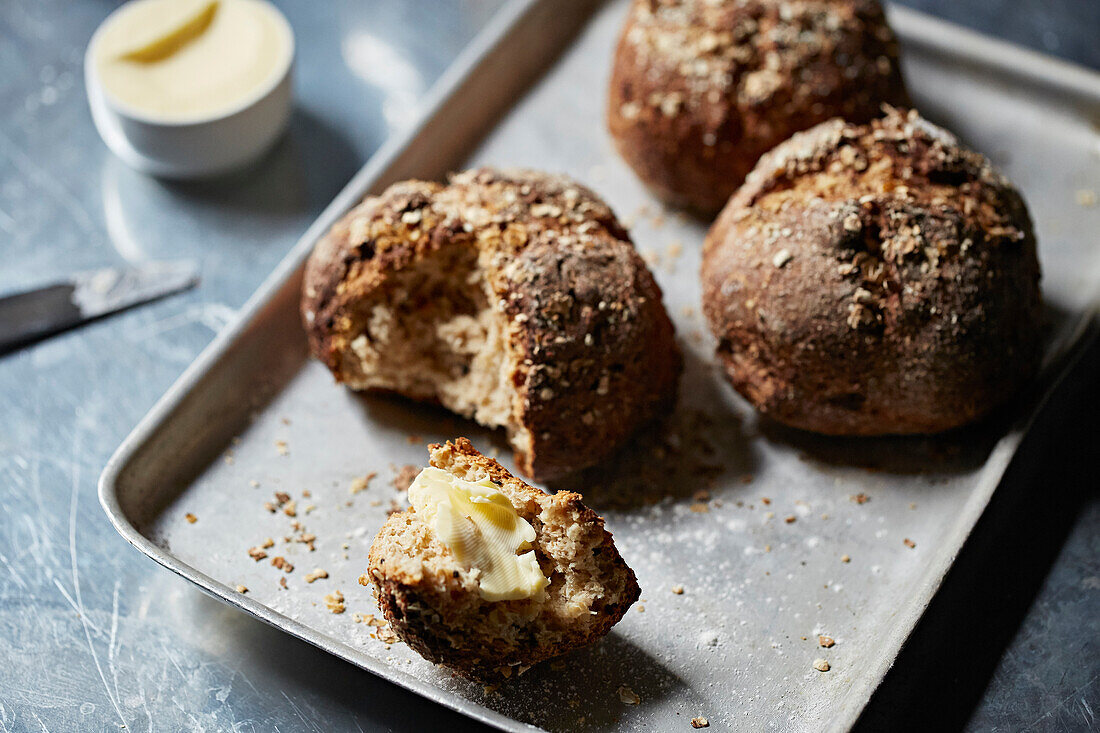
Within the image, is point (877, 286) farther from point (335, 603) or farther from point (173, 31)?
point (173, 31)

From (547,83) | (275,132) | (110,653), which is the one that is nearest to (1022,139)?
(547,83)

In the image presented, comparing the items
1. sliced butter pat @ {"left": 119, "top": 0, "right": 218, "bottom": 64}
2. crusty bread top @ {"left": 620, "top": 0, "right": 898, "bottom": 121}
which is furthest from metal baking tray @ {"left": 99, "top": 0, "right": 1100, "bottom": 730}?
sliced butter pat @ {"left": 119, "top": 0, "right": 218, "bottom": 64}

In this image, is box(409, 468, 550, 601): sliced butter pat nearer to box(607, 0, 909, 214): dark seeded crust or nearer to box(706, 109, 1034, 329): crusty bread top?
box(706, 109, 1034, 329): crusty bread top

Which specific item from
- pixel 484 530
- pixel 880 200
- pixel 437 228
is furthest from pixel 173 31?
pixel 880 200

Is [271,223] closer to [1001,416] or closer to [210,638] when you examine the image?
[210,638]

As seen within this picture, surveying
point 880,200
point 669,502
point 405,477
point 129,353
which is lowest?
point 129,353
